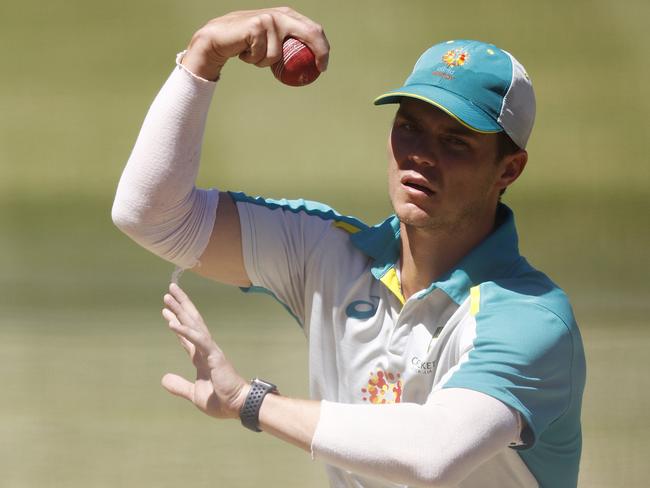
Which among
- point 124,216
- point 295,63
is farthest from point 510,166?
point 124,216

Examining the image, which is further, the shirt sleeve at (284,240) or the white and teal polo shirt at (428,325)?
the shirt sleeve at (284,240)

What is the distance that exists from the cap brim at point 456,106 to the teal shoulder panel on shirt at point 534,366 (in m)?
0.26

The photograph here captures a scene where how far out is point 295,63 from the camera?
1.95 meters

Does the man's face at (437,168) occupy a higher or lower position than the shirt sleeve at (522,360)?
higher

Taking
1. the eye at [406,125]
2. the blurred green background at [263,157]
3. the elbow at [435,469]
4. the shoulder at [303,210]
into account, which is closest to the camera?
the elbow at [435,469]

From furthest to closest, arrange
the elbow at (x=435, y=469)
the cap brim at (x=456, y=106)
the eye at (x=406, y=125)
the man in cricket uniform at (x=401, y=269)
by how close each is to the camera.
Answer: the eye at (x=406, y=125)
the cap brim at (x=456, y=106)
the man in cricket uniform at (x=401, y=269)
the elbow at (x=435, y=469)

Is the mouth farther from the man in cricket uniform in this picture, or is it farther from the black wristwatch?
the black wristwatch

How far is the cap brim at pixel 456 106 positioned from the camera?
191cm

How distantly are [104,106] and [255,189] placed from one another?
0.78 metres

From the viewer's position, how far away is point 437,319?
1988 mm

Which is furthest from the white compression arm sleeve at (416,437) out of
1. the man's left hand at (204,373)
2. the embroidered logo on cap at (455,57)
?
the embroidered logo on cap at (455,57)

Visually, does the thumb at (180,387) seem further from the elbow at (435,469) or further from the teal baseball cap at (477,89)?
the teal baseball cap at (477,89)

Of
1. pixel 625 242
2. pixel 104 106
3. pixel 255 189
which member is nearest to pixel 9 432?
pixel 255 189

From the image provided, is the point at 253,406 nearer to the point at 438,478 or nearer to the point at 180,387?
the point at 180,387
